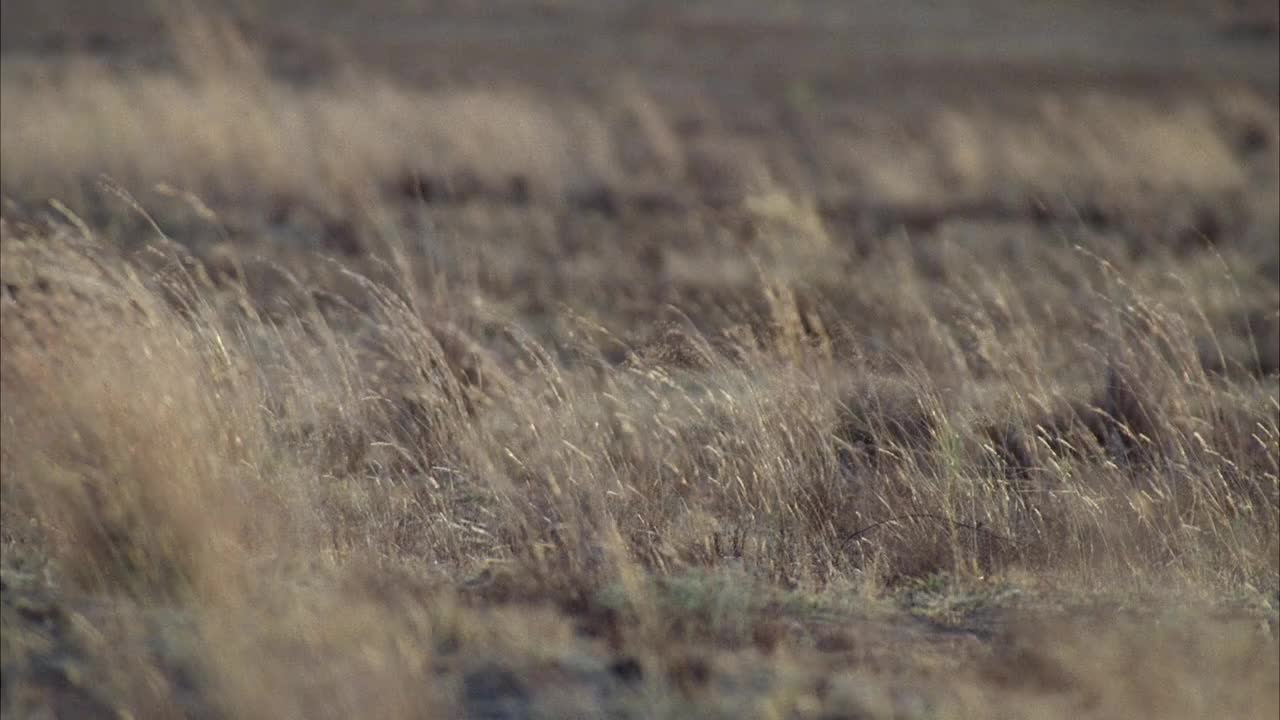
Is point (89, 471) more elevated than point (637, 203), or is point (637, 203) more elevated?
point (89, 471)

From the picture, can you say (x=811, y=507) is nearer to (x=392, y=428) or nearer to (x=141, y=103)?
(x=392, y=428)

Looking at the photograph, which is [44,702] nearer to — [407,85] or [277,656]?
[277,656]

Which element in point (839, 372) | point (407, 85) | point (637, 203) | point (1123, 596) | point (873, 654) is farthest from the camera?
point (407, 85)

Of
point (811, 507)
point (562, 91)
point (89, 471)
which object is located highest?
point (89, 471)

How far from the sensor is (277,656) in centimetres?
397

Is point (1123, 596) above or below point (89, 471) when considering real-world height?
below

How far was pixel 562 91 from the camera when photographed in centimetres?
2284

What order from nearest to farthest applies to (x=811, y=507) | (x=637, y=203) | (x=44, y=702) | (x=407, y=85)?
(x=44, y=702) → (x=811, y=507) → (x=637, y=203) → (x=407, y=85)

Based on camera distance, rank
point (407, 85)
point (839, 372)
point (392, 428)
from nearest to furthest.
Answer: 1. point (392, 428)
2. point (839, 372)
3. point (407, 85)

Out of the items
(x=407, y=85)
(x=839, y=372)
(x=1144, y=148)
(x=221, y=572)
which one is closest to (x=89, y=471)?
(x=221, y=572)

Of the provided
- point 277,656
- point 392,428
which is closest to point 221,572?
point 277,656

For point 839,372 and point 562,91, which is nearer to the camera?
point 839,372

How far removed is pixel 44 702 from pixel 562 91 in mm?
19440

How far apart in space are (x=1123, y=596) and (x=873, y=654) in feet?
3.11
